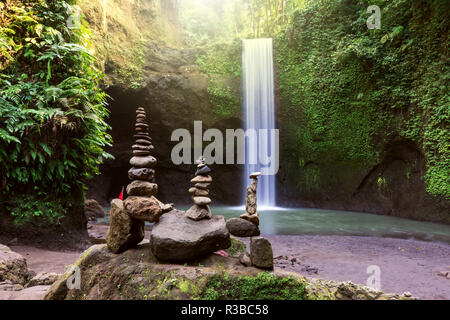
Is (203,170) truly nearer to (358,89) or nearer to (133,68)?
(358,89)

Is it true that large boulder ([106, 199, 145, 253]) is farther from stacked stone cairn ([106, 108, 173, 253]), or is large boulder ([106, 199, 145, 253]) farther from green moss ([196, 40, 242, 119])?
green moss ([196, 40, 242, 119])

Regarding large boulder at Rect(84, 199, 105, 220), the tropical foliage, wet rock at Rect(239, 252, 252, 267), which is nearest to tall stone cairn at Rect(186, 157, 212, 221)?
wet rock at Rect(239, 252, 252, 267)

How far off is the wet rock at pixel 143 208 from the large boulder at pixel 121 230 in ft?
0.26

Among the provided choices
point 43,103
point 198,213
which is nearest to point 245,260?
point 198,213

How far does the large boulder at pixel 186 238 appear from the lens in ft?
8.88

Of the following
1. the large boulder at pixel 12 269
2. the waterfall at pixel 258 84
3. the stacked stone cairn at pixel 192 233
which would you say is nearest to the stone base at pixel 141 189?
the stacked stone cairn at pixel 192 233

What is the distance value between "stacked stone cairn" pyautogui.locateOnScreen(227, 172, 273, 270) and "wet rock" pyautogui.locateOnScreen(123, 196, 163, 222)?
853mm

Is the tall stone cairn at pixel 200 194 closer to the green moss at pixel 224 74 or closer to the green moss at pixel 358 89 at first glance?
the green moss at pixel 358 89

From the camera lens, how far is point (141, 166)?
308 cm

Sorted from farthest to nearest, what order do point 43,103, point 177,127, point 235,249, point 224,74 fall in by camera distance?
point 177,127
point 224,74
point 43,103
point 235,249

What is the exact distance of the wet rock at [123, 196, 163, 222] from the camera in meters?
2.94

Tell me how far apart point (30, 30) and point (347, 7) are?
12.5 meters

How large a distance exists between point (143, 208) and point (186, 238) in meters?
0.63

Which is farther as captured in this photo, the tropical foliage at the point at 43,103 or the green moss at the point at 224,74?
the green moss at the point at 224,74
